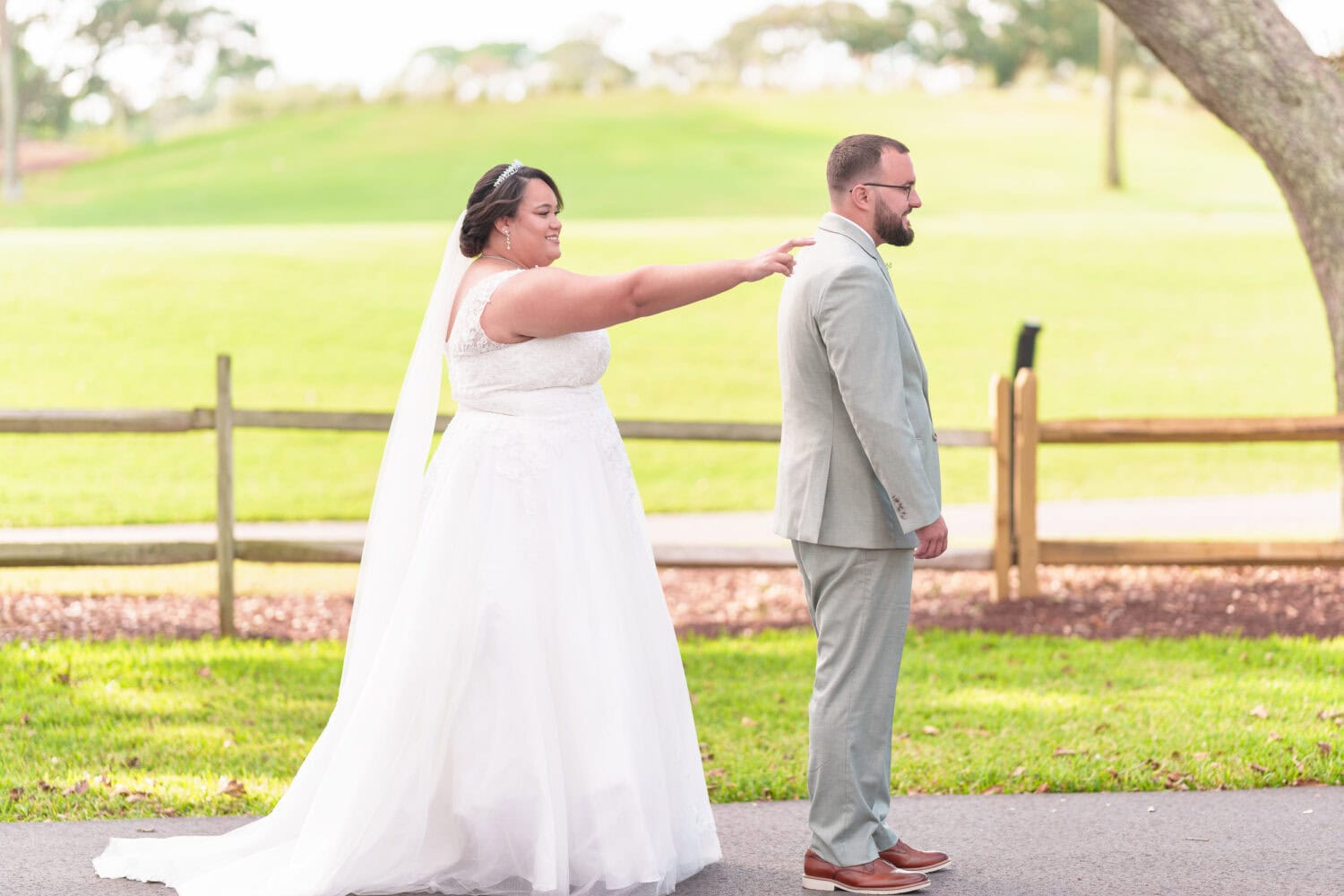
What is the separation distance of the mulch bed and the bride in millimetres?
4155

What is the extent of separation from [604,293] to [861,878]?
6.22ft

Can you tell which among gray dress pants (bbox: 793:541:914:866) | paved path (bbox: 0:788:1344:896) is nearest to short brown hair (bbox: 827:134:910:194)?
→ gray dress pants (bbox: 793:541:914:866)

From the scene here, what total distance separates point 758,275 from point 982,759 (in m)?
2.80

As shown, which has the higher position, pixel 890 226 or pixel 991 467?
pixel 890 226

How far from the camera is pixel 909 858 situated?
15.0ft

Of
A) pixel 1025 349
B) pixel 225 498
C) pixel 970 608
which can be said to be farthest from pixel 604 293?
pixel 1025 349

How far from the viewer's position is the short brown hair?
4297 mm

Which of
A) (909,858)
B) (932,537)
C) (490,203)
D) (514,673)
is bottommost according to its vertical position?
(909,858)

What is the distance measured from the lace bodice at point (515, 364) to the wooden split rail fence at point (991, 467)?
386 cm

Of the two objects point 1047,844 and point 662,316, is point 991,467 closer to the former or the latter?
point 1047,844

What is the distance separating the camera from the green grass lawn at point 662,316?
1516cm

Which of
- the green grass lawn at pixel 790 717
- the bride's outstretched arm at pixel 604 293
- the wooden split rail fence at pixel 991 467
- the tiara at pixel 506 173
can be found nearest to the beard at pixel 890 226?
the bride's outstretched arm at pixel 604 293

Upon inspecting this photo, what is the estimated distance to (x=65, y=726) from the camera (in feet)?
21.4

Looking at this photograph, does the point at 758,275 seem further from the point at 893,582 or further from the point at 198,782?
the point at 198,782
